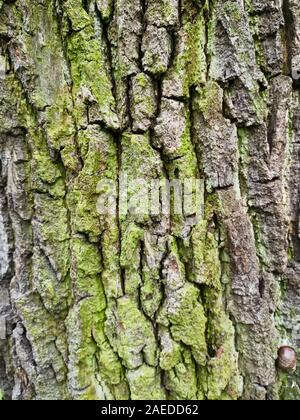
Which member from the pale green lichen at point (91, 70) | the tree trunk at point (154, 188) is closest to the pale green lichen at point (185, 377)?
the tree trunk at point (154, 188)

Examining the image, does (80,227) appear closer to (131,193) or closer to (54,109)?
(131,193)

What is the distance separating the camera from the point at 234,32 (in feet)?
2.74

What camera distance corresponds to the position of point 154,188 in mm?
855

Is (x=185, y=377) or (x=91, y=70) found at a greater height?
(x=91, y=70)

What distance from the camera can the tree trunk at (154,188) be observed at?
2.72 feet

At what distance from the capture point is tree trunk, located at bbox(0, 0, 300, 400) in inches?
32.6

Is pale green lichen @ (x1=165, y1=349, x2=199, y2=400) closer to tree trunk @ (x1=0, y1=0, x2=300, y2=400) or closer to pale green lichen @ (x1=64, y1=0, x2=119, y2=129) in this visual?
tree trunk @ (x1=0, y1=0, x2=300, y2=400)

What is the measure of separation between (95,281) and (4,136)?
1.62 feet

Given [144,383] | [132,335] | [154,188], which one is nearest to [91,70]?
[154,188]

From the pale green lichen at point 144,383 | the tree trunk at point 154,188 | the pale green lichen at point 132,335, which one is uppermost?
the tree trunk at point 154,188

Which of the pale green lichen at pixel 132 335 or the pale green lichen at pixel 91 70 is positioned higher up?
the pale green lichen at pixel 91 70

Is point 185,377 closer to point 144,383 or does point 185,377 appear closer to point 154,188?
point 144,383

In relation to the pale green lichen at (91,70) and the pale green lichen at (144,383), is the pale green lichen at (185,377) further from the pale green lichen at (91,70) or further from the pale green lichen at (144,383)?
the pale green lichen at (91,70)

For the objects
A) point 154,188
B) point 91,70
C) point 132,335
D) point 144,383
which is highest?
point 91,70
